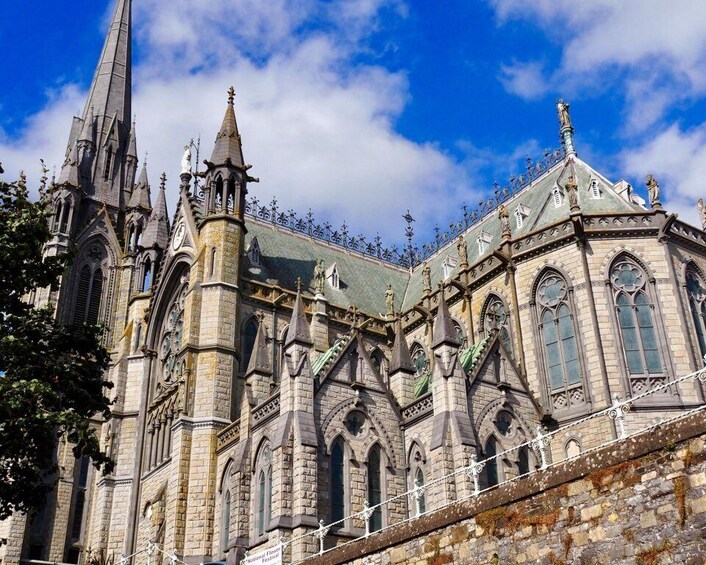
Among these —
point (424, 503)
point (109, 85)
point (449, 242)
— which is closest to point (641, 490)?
point (424, 503)

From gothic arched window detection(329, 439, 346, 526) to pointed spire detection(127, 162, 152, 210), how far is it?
117 ft

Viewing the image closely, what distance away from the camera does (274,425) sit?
27609mm

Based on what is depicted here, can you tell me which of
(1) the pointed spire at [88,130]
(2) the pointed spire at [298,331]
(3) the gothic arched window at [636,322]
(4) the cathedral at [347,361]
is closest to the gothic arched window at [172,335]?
(4) the cathedral at [347,361]

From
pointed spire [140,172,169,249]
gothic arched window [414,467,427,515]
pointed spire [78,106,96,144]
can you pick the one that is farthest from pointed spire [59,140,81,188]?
gothic arched window [414,467,427,515]

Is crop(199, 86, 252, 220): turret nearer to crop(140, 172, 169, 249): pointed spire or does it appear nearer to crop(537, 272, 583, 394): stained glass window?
crop(140, 172, 169, 249): pointed spire

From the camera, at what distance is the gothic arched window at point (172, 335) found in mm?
37750

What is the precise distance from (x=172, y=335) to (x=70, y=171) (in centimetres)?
2535

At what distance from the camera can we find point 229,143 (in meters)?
38.7

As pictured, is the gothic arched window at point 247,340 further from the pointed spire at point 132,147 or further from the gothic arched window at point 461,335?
the pointed spire at point 132,147

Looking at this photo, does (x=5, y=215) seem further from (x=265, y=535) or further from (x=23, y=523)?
(x=23, y=523)

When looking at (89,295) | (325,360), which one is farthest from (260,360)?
(89,295)

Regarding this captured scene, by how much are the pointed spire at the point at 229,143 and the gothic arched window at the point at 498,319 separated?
13.0 metres

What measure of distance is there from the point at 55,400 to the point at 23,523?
2373 cm

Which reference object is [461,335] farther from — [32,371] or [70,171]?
[70,171]
